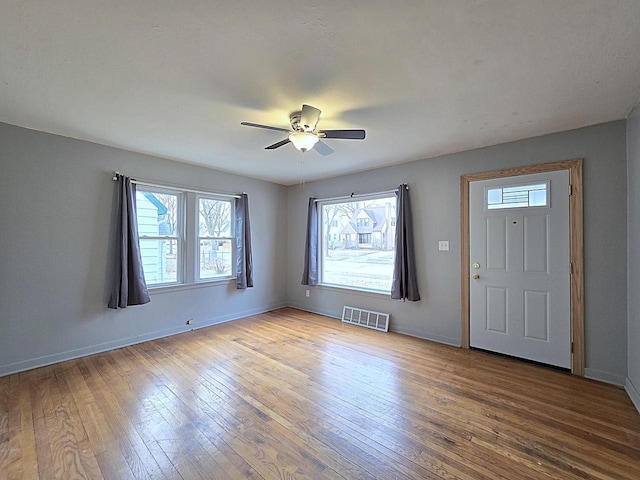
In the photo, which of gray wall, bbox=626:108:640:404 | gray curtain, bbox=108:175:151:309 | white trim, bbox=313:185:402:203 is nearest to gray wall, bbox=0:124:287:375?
gray curtain, bbox=108:175:151:309

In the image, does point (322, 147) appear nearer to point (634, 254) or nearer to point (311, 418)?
point (311, 418)

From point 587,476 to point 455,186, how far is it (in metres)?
2.86

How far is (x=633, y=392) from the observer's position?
2.36 meters

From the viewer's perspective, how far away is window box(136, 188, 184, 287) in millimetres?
3791

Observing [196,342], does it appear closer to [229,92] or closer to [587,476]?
[229,92]

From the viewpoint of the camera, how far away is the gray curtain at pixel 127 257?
339 cm

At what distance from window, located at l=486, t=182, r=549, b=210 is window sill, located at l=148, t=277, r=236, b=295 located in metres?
3.95

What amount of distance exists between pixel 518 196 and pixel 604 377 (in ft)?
6.30

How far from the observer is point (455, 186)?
3.61 m

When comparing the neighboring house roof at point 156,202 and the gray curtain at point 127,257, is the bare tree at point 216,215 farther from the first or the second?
the gray curtain at point 127,257

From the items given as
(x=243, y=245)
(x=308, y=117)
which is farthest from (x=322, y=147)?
(x=243, y=245)

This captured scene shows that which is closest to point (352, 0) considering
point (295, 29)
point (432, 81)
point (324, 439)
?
point (295, 29)

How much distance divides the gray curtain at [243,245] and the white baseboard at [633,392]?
179 inches

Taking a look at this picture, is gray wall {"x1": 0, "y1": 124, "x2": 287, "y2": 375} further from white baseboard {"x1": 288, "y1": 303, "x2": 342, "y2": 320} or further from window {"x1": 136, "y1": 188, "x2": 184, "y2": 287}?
white baseboard {"x1": 288, "y1": 303, "x2": 342, "y2": 320}
